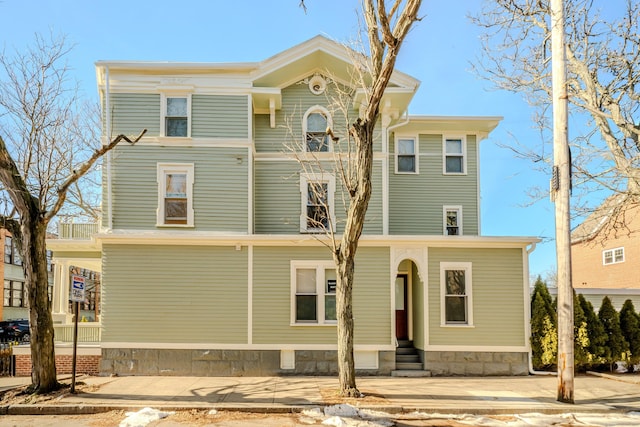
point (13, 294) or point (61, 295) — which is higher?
point (61, 295)

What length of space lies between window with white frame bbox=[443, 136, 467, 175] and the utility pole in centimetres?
674

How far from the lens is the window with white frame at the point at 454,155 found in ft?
55.6

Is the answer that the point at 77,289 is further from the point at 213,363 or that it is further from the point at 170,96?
the point at 170,96

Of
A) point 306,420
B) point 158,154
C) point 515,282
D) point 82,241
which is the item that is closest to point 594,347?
point 515,282

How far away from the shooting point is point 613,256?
28141 mm

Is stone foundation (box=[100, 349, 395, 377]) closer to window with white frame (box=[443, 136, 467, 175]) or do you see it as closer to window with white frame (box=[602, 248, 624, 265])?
window with white frame (box=[443, 136, 467, 175])

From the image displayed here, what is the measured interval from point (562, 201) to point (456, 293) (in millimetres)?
4182

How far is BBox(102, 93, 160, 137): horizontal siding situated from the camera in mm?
13961

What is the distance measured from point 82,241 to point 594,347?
14.5m

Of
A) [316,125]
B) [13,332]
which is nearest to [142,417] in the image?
[316,125]

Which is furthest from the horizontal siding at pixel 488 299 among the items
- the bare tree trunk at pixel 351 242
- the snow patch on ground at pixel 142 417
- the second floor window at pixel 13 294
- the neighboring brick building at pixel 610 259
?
the second floor window at pixel 13 294

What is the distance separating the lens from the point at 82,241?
49.2 feet

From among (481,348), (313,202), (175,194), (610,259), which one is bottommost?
(481,348)

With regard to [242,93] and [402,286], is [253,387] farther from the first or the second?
[242,93]
